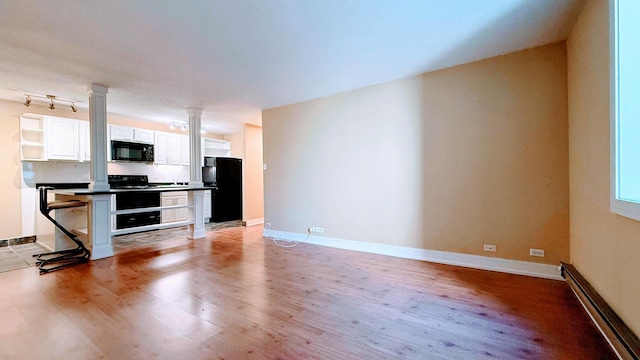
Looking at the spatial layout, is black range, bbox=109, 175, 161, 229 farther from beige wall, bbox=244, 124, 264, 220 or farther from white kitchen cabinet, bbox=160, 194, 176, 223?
beige wall, bbox=244, 124, 264, 220

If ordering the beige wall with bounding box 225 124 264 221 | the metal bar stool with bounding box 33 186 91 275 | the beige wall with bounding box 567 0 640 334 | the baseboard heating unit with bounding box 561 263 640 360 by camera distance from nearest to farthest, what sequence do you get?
the baseboard heating unit with bounding box 561 263 640 360, the beige wall with bounding box 567 0 640 334, the metal bar stool with bounding box 33 186 91 275, the beige wall with bounding box 225 124 264 221

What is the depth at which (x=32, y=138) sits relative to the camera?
468 centimetres

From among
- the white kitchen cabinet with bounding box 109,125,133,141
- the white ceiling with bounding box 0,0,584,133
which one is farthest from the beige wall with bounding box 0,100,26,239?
the white kitchen cabinet with bounding box 109,125,133,141

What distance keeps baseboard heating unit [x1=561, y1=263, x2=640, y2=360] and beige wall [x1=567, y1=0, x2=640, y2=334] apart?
4cm

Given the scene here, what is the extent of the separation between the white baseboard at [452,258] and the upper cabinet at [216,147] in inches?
168

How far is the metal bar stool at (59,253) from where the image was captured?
3.33 meters

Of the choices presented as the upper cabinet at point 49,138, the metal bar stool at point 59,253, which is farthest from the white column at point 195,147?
the upper cabinet at point 49,138

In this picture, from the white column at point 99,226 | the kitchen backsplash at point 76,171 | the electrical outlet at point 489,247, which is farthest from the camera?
the kitchen backsplash at point 76,171

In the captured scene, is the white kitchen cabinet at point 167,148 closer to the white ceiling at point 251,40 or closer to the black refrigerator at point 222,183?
the black refrigerator at point 222,183

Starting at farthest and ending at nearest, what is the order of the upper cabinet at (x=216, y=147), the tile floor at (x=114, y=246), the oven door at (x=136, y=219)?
the upper cabinet at (x=216, y=147) → the oven door at (x=136, y=219) → the tile floor at (x=114, y=246)

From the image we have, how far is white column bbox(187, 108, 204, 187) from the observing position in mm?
4977

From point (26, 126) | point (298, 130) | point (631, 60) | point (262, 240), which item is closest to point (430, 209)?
point (631, 60)

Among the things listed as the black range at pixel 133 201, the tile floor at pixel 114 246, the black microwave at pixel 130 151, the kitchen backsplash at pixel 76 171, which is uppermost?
the black microwave at pixel 130 151

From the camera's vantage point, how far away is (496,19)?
2.30 m
